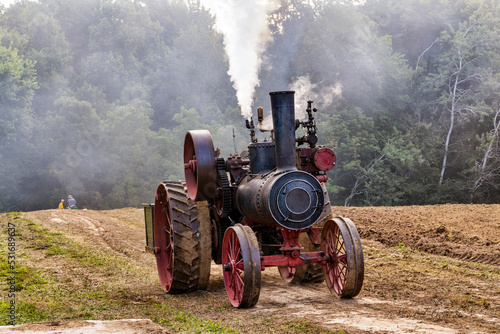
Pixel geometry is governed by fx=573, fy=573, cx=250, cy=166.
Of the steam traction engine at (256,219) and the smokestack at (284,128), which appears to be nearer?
the steam traction engine at (256,219)

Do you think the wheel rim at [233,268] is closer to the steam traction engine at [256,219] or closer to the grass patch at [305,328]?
the steam traction engine at [256,219]

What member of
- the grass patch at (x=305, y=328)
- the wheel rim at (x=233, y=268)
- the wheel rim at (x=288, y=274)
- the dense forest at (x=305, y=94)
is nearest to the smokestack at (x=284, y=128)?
the wheel rim at (x=233, y=268)

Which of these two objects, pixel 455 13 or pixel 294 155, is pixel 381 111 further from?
pixel 294 155

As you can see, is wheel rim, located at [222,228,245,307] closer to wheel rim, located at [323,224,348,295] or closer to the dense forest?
wheel rim, located at [323,224,348,295]

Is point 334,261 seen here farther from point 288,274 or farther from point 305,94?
point 305,94

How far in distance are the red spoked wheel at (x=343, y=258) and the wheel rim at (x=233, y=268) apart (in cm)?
107

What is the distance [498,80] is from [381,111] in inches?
267

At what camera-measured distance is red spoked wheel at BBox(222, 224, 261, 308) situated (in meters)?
6.20

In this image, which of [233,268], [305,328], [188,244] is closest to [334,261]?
[233,268]

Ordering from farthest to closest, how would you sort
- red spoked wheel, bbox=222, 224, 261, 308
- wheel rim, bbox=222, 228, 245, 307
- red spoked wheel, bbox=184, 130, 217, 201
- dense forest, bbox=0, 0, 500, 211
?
dense forest, bbox=0, 0, 500, 211 < red spoked wheel, bbox=184, 130, 217, 201 < wheel rim, bbox=222, 228, 245, 307 < red spoked wheel, bbox=222, 224, 261, 308

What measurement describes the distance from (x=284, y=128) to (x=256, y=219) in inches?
44.4

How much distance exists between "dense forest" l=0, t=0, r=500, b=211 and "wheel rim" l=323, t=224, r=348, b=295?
725 inches

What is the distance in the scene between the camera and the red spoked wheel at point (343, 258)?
634 cm

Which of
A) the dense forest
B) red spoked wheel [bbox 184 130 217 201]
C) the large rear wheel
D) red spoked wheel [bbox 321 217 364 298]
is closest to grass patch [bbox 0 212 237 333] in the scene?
the large rear wheel
